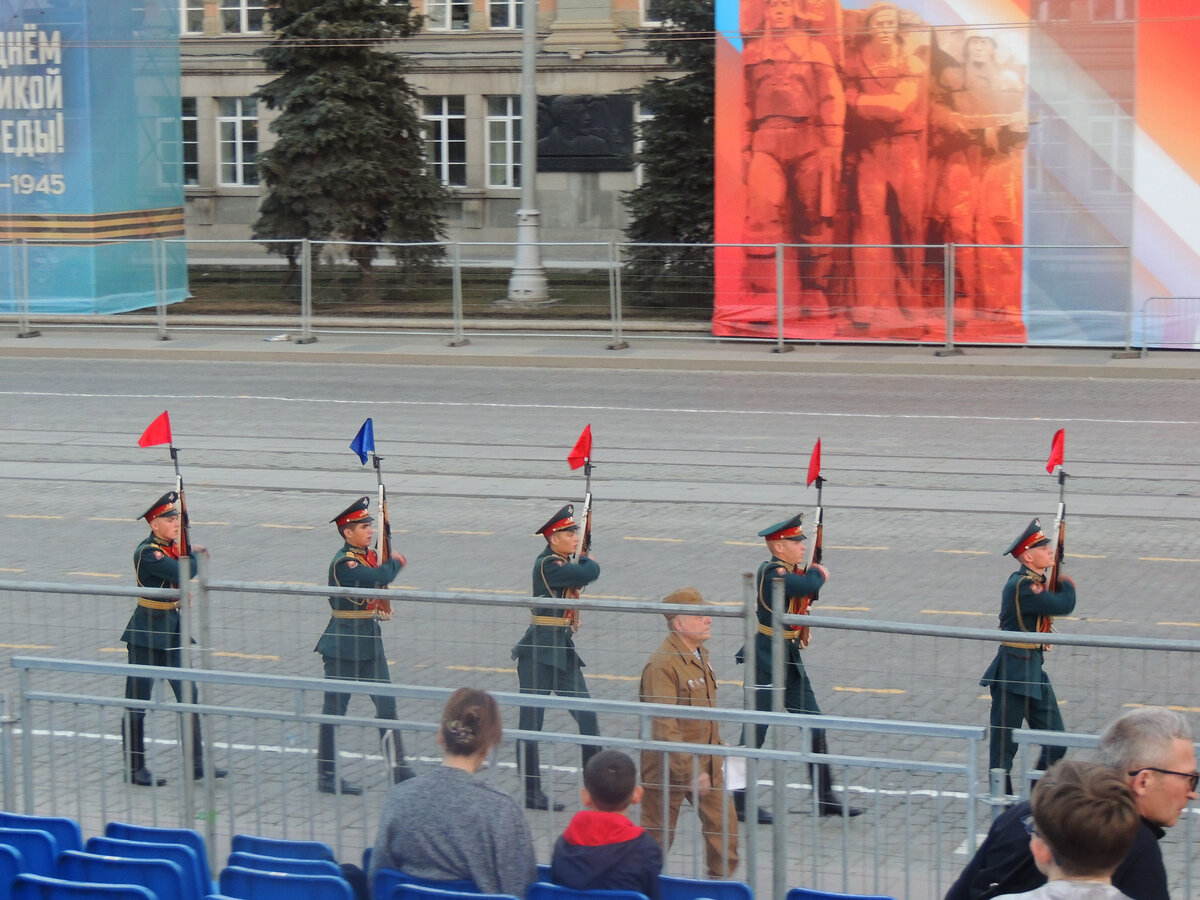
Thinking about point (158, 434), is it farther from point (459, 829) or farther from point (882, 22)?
point (882, 22)

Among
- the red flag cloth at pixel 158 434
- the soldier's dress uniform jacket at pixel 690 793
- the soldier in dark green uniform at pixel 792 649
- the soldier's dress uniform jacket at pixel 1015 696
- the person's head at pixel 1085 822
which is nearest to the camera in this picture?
the person's head at pixel 1085 822

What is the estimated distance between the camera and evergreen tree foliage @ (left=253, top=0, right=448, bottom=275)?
3141 centimetres

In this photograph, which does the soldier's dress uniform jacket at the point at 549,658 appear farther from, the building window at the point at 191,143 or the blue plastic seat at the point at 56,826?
the building window at the point at 191,143

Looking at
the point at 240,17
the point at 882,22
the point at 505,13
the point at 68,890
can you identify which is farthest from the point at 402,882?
the point at 240,17

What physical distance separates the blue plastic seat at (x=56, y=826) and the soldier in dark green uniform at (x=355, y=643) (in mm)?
911

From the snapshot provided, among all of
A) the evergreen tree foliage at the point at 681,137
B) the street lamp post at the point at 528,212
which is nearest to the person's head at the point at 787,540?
the street lamp post at the point at 528,212

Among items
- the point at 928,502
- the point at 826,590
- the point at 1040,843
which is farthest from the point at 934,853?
the point at 928,502

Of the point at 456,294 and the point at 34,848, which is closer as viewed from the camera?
the point at 34,848

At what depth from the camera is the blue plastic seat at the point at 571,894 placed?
4.48 m

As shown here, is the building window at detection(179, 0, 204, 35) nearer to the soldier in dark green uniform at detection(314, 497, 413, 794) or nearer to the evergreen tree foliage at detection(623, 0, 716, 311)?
the evergreen tree foliage at detection(623, 0, 716, 311)

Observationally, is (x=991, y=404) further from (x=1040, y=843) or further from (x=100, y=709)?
(x=1040, y=843)

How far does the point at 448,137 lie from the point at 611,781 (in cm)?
4068

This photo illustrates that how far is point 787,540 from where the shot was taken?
7.81 m

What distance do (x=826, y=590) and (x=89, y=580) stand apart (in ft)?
17.0
